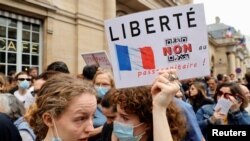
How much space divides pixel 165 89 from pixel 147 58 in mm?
→ 367

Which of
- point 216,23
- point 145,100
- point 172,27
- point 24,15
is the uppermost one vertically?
point 216,23

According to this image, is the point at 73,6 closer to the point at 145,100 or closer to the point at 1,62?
the point at 1,62

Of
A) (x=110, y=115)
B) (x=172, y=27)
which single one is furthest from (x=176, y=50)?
(x=110, y=115)

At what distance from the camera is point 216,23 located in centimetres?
7812

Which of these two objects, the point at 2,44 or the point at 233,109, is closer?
the point at 233,109

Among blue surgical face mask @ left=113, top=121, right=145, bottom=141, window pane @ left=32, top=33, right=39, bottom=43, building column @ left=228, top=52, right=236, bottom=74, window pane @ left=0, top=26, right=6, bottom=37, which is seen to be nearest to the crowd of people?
blue surgical face mask @ left=113, top=121, right=145, bottom=141

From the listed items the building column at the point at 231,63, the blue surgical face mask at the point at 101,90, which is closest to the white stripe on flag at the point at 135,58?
the blue surgical face mask at the point at 101,90

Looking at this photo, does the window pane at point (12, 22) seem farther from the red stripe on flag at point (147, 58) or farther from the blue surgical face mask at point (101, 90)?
the red stripe on flag at point (147, 58)

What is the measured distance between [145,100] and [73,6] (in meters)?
12.5

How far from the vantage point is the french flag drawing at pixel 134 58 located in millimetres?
2303

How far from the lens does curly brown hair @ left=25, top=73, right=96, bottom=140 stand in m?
2.05

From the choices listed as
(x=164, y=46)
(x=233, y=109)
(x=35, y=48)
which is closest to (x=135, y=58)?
(x=164, y=46)

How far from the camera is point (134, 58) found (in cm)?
236

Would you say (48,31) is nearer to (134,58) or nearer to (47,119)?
(134,58)
